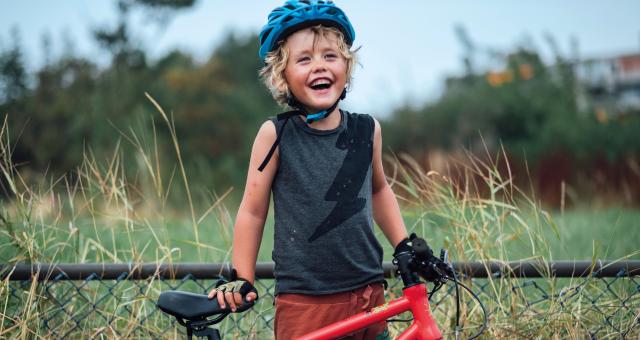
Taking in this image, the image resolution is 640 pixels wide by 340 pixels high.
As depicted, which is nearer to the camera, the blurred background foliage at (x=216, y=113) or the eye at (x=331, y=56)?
the eye at (x=331, y=56)

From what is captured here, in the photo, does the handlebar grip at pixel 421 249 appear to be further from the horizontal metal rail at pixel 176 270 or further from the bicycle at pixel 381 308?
the horizontal metal rail at pixel 176 270

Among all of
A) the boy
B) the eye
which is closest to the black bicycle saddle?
the boy

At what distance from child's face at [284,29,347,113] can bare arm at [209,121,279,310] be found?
18 centimetres

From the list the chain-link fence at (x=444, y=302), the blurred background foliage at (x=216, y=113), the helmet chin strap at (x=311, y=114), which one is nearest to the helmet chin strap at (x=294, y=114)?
the helmet chin strap at (x=311, y=114)

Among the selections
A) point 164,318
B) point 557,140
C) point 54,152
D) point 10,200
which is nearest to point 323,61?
point 164,318

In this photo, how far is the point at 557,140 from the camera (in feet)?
56.2

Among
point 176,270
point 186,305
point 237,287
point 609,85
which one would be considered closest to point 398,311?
point 237,287

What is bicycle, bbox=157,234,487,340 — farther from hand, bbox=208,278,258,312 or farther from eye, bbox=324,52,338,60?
eye, bbox=324,52,338,60

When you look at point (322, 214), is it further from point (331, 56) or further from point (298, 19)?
point (298, 19)

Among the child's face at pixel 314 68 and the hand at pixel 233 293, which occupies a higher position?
the child's face at pixel 314 68

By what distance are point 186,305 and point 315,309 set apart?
0.45m

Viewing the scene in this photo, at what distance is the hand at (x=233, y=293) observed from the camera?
7.78 feet

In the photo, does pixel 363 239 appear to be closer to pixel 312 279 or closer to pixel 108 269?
pixel 312 279

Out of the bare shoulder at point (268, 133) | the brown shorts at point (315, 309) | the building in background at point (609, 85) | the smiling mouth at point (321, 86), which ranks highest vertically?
the smiling mouth at point (321, 86)
